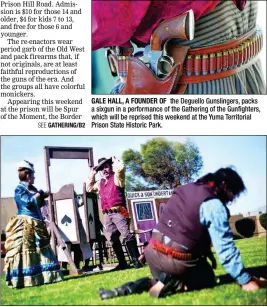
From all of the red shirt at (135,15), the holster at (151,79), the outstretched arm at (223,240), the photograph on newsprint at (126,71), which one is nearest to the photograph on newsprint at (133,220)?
the outstretched arm at (223,240)

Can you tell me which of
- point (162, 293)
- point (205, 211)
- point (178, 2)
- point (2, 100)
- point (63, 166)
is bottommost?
point (162, 293)

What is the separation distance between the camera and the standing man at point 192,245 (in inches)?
157

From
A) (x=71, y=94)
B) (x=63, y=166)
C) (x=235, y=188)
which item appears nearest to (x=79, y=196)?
(x=63, y=166)

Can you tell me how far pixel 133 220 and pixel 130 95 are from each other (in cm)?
78

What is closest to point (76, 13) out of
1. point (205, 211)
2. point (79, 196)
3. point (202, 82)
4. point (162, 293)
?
point (202, 82)

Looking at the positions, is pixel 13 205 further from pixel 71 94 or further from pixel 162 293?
pixel 162 293

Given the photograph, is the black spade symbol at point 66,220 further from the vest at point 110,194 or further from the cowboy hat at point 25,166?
the cowboy hat at point 25,166

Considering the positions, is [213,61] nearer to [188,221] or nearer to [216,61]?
[216,61]

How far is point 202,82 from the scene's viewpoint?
13.4ft

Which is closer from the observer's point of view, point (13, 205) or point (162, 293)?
point (162, 293)

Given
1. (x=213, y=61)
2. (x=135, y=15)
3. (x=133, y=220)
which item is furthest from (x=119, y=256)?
(x=135, y=15)

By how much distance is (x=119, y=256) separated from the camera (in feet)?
14.3

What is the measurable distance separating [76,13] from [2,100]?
0.69 metres

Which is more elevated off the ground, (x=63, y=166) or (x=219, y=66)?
(x=219, y=66)
